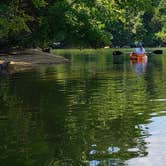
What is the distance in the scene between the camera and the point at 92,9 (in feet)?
154

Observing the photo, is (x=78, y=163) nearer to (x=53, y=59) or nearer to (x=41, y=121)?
(x=41, y=121)

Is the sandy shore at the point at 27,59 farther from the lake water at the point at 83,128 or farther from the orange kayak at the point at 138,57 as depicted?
the lake water at the point at 83,128

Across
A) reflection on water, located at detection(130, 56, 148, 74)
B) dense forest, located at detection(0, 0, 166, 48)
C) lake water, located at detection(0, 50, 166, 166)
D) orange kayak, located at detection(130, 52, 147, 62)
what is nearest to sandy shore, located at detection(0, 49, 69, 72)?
dense forest, located at detection(0, 0, 166, 48)

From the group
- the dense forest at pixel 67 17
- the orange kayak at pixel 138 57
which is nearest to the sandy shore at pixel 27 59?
the dense forest at pixel 67 17

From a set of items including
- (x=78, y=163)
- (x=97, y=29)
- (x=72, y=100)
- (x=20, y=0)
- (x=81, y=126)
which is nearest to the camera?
(x=78, y=163)

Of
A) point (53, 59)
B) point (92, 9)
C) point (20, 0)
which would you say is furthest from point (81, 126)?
point (53, 59)

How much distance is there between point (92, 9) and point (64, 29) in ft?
10.5

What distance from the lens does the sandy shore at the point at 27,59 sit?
4931cm

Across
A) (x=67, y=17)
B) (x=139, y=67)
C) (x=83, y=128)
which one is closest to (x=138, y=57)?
(x=139, y=67)

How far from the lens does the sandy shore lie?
1941 inches

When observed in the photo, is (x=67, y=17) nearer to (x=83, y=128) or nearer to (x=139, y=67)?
(x=139, y=67)

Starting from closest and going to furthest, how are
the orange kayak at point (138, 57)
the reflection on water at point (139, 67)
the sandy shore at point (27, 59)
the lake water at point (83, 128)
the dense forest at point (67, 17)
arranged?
the lake water at point (83, 128) → the reflection on water at point (139, 67) → the dense forest at point (67, 17) → the sandy shore at point (27, 59) → the orange kayak at point (138, 57)

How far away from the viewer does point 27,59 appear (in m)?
56.2

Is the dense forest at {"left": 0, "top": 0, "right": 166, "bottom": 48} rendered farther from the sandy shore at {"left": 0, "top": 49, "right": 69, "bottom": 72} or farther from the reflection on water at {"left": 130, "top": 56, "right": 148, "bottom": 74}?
the reflection on water at {"left": 130, "top": 56, "right": 148, "bottom": 74}
